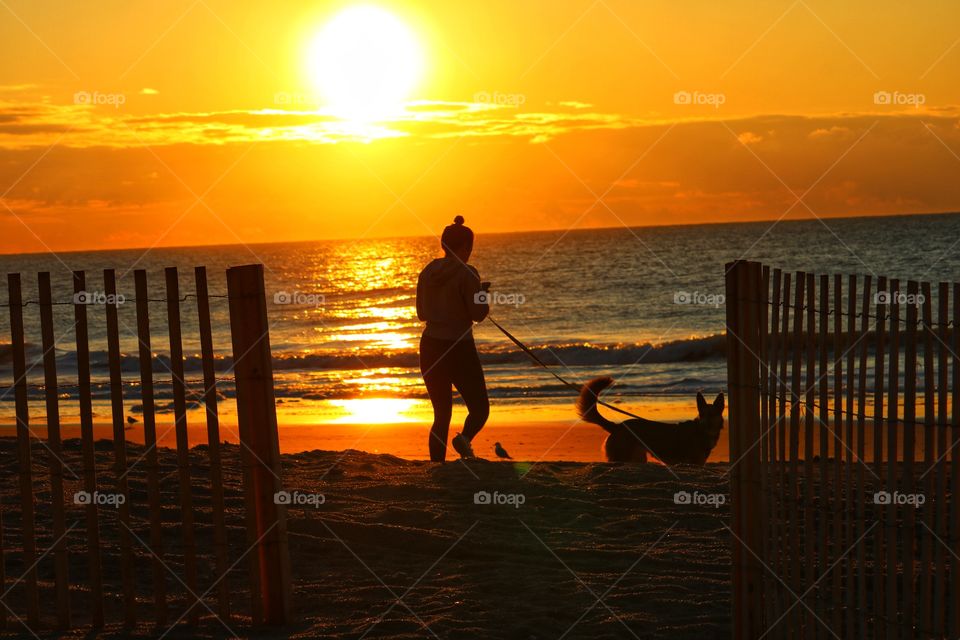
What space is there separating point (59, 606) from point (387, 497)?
298 centimetres

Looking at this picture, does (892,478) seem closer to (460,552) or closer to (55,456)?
(460,552)

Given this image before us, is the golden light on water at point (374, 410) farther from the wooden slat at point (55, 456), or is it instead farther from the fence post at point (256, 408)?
the fence post at point (256, 408)

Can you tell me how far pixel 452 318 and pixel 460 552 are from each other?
2465mm

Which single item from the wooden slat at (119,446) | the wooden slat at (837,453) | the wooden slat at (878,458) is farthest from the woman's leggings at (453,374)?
the wooden slat at (878,458)

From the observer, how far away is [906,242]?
64.6 m

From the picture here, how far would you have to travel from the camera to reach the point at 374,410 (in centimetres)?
1709

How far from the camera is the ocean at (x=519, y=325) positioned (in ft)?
61.5

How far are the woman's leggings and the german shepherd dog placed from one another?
1139 millimetres
